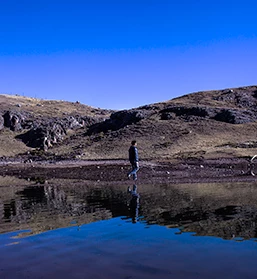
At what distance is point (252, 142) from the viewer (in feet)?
143

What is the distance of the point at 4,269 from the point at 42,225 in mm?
3673

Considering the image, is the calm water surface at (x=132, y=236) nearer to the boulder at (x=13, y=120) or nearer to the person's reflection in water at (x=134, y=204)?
the person's reflection in water at (x=134, y=204)

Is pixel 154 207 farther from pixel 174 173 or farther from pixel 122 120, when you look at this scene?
pixel 122 120

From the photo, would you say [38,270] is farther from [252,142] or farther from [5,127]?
[5,127]

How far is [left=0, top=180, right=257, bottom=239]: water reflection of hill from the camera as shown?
9.56 meters

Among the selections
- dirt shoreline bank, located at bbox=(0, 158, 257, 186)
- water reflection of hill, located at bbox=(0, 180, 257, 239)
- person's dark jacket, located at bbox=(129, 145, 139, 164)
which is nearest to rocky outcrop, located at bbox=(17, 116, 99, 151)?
dirt shoreline bank, located at bbox=(0, 158, 257, 186)

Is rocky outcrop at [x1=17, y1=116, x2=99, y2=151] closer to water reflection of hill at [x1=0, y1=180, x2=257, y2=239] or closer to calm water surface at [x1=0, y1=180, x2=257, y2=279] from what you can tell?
water reflection of hill at [x1=0, y1=180, x2=257, y2=239]

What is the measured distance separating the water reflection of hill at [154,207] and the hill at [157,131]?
20.2 meters

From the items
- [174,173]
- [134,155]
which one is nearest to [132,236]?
[134,155]

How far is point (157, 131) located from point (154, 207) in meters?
38.8

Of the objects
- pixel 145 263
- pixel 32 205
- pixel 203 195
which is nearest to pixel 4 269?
pixel 145 263

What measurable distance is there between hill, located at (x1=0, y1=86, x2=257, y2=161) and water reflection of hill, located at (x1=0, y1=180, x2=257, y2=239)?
20.2m

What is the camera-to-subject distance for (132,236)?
8.54 m

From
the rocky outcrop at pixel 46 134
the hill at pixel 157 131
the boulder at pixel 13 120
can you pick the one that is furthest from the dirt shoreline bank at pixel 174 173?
the boulder at pixel 13 120
